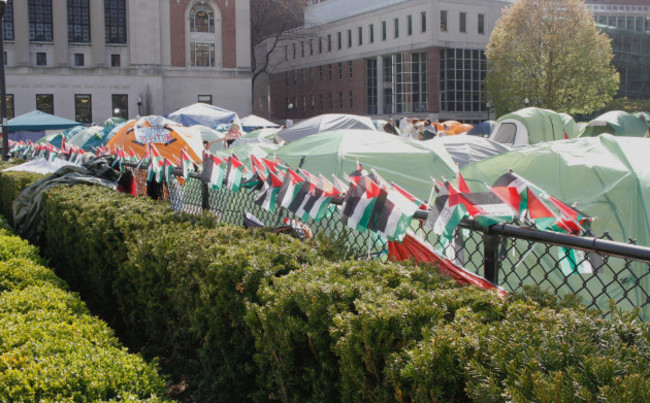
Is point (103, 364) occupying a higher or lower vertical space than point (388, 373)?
lower

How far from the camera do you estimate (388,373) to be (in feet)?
7.58

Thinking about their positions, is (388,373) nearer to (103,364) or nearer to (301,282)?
(301,282)

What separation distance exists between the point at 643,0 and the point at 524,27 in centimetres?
7135

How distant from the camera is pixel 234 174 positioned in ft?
21.7

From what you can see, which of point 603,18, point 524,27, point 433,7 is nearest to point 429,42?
point 433,7

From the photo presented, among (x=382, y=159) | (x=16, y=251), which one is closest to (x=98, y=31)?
(x=382, y=159)

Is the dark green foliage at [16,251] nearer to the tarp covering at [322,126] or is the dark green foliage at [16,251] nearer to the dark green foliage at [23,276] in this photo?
the dark green foliage at [23,276]

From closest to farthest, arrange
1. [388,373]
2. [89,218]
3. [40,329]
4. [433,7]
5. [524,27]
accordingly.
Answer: [388,373] < [40,329] < [89,218] < [524,27] < [433,7]

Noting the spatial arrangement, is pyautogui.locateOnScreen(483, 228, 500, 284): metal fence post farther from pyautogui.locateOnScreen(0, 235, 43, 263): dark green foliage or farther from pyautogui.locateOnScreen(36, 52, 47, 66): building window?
pyautogui.locateOnScreen(36, 52, 47, 66): building window

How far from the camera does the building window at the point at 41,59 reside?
60312mm

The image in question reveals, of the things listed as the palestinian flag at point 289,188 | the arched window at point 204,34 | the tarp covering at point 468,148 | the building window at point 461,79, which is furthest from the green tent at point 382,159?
the building window at point 461,79

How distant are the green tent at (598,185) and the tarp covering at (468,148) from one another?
589cm

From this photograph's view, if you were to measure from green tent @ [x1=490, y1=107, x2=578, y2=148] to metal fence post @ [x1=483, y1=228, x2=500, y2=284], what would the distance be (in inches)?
800

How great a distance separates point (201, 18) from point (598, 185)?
61323 mm
